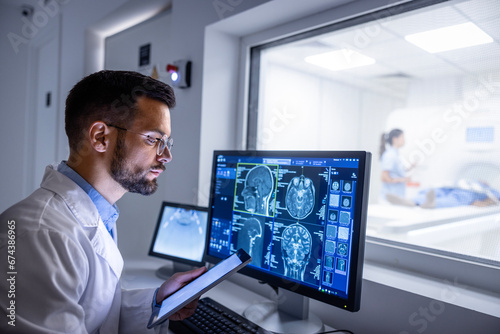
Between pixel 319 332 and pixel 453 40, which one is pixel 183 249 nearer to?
pixel 319 332

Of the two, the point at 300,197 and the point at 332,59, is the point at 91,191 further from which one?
the point at 332,59

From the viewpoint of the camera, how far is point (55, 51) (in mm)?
3148

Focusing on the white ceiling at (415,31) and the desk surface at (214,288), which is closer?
the white ceiling at (415,31)

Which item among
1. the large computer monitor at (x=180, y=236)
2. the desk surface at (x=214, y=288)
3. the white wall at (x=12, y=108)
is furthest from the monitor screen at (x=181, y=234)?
the white wall at (x=12, y=108)

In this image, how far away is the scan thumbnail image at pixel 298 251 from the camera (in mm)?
958

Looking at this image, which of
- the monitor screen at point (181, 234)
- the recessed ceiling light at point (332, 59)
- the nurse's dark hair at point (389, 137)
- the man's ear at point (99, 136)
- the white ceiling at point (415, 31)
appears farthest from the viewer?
the nurse's dark hair at point (389, 137)

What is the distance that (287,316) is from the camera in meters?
1.09

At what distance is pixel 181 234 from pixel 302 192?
726 mm

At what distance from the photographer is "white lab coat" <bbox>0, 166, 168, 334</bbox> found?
0.73 metres

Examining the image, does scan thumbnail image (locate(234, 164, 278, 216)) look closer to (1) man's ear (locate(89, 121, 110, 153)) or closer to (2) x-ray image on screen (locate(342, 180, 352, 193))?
(2) x-ray image on screen (locate(342, 180, 352, 193))

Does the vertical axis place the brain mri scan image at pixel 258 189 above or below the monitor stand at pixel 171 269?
above

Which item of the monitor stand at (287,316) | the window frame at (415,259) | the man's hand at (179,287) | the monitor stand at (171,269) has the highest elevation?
the window frame at (415,259)

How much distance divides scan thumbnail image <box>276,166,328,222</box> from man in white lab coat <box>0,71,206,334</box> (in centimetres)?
32

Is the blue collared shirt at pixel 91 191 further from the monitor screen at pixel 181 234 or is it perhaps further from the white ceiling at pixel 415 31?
the white ceiling at pixel 415 31
